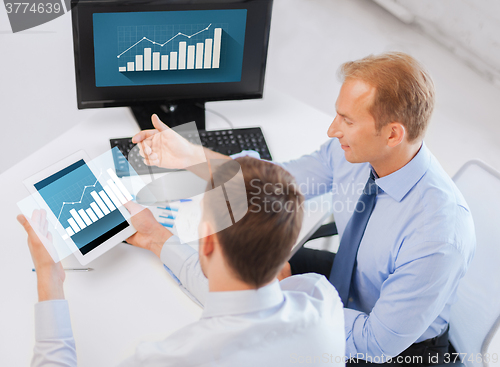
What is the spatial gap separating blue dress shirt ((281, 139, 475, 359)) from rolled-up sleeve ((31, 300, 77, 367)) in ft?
2.36

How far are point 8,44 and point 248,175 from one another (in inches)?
87.8

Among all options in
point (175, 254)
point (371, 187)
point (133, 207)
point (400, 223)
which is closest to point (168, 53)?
point (133, 207)

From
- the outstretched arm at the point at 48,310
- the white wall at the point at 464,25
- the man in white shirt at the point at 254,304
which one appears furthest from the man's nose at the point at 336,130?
the white wall at the point at 464,25

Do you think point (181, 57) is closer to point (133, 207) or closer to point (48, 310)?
point (133, 207)

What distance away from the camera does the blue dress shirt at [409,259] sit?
3.72 feet

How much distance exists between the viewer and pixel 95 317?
1.09m

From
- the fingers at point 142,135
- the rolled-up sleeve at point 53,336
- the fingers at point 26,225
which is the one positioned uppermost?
the fingers at point 142,135

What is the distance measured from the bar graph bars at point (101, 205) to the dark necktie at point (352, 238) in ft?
2.14

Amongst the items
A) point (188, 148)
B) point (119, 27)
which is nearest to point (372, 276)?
point (188, 148)

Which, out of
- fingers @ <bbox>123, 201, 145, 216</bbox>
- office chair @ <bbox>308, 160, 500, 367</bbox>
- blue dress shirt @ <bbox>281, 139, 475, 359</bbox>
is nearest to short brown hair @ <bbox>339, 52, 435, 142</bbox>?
blue dress shirt @ <bbox>281, 139, 475, 359</bbox>

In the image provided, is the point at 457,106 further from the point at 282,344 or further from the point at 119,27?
the point at 282,344

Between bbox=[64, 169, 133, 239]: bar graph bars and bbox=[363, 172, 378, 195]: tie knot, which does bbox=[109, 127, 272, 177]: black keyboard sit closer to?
bbox=[64, 169, 133, 239]: bar graph bars

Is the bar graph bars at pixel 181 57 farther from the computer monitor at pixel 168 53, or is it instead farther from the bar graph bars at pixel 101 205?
the bar graph bars at pixel 101 205

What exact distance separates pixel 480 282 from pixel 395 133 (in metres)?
0.48
